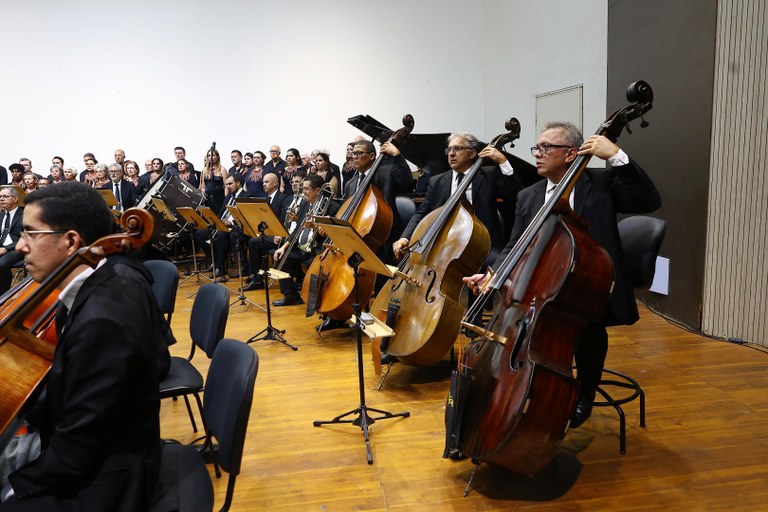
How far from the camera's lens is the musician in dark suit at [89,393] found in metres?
1.42

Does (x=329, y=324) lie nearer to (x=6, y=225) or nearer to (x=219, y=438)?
(x=219, y=438)

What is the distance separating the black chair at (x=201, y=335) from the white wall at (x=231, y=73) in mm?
7860

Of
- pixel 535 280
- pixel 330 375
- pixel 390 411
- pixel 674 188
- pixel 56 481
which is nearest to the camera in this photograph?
pixel 56 481

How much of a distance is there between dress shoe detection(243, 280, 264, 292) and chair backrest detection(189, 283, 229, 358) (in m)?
3.90

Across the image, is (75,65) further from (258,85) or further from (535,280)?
(535,280)

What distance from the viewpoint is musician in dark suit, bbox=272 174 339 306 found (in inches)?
208

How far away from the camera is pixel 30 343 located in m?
1.60

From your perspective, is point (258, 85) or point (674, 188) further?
point (258, 85)

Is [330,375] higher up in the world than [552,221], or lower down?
lower down

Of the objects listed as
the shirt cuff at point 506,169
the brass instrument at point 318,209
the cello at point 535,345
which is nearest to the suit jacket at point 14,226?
the brass instrument at point 318,209

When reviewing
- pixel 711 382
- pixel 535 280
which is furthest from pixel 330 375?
pixel 711 382

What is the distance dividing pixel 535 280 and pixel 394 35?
9249 mm

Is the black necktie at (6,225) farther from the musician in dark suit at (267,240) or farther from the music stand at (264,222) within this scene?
the music stand at (264,222)

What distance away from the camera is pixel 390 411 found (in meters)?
3.25
